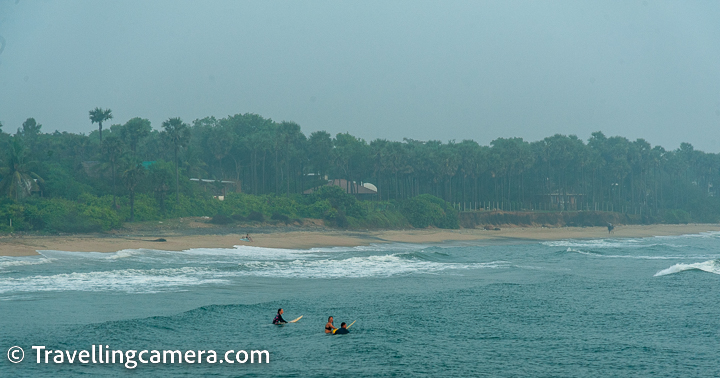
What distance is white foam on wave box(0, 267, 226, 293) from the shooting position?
88.5 feet

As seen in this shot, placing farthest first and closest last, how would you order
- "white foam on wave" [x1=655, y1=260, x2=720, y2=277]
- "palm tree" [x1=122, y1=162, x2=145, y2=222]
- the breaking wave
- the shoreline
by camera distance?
1. "palm tree" [x1=122, y1=162, x2=145, y2=222]
2. the shoreline
3. "white foam on wave" [x1=655, y1=260, x2=720, y2=277]
4. the breaking wave

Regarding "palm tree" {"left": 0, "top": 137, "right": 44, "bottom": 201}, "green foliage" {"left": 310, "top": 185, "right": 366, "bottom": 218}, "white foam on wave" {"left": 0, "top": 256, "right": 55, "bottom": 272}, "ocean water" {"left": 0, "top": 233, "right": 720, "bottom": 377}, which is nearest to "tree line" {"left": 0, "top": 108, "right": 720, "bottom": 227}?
"palm tree" {"left": 0, "top": 137, "right": 44, "bottom": 201}

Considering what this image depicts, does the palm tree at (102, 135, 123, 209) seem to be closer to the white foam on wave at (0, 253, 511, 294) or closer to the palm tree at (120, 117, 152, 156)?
the palm tree at (120, 117, 152, 156)

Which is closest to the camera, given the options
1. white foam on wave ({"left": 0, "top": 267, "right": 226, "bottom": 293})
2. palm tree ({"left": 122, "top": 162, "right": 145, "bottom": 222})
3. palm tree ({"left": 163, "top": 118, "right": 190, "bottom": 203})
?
white foam on wave ({"left": 0, "top": 267, "right": 226, "bottom": 293})

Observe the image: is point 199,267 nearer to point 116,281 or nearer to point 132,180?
point 116,281

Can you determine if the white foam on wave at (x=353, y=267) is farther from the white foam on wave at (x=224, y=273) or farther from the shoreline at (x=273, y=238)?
the shoreline at (x=273, y=238)

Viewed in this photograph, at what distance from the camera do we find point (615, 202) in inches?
4852

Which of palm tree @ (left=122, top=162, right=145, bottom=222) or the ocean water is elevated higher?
palm tree @ (left=122, top=162, right=145, bottom=222)

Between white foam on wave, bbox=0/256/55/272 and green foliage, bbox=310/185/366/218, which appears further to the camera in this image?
green foliage, bbox=310/185/366/218

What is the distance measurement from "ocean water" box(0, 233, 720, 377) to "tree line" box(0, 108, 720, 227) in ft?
82.1

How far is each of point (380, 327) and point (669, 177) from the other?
139265 millimetres

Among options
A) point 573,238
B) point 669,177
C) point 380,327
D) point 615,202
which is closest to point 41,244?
point 380,327

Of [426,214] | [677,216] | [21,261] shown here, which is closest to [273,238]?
[21,261]

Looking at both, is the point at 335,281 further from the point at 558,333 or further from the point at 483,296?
the point at 558,333
